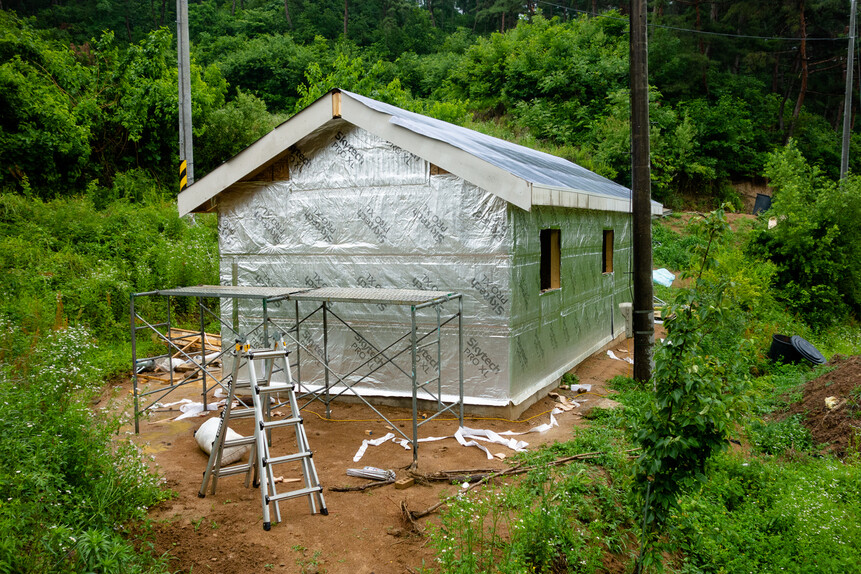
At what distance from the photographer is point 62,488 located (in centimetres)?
491

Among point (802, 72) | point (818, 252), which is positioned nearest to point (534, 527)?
point (818, 252)

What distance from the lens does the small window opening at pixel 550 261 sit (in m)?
9.73

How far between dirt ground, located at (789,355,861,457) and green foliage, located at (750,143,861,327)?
219 inches

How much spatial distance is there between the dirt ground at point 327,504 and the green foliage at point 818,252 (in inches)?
333

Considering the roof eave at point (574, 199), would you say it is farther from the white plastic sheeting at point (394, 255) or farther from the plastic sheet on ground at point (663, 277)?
the plastic sheet on ground at point (663, 277)

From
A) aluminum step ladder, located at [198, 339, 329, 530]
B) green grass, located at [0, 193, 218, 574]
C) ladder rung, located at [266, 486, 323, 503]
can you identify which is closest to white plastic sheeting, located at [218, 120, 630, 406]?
aluminum step ladder, located at [198, 339, 329, 530]

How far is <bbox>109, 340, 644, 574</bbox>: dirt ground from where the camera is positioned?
4.83 metres

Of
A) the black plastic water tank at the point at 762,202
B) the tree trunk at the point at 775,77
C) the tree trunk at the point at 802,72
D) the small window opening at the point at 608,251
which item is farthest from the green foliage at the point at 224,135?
the tree trunk at the point at 775,77

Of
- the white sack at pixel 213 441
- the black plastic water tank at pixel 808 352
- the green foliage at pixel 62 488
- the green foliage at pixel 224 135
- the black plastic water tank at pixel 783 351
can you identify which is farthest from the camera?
the green foliage at pixel 224 135

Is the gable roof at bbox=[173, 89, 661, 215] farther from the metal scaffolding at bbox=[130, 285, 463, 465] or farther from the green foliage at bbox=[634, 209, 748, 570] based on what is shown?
the green foliage at bbox=[634, 209, 748, 570]

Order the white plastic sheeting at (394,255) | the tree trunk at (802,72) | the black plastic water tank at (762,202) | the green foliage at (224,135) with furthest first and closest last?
1. the tree trunk at (802,72)
2. the black plastic water tank at (762,202)
3. the green foliage at (224,135)
4. the white plastic sheeting at (394,255)

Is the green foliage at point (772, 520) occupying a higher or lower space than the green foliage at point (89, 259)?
lower

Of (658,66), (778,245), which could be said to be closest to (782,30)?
(658,66)

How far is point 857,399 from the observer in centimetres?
768
